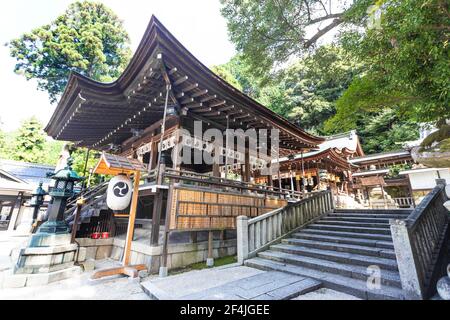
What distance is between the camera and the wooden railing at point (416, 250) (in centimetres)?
337

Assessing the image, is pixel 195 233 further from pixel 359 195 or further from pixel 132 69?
pixel 359 195

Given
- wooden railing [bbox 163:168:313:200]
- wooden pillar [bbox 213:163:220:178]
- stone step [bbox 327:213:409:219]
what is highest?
wooden pillar [bbox 213:163:220:178]

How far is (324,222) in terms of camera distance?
24.8 ft

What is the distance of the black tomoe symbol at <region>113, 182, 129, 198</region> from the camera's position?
5.20 meters

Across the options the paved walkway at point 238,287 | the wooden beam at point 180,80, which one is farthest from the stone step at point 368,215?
the wooden beam at point 180,80

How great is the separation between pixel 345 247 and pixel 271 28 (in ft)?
25.6

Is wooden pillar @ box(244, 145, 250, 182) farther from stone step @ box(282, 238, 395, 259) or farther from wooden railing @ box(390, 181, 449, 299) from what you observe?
wooden railing @ box(390, 181, 449, 299)

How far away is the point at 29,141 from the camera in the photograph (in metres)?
22.8

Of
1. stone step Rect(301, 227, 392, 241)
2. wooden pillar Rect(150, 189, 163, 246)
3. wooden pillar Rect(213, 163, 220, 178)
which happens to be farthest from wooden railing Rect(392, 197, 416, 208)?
wooden pillar Rect(150, 189, 163, 246)

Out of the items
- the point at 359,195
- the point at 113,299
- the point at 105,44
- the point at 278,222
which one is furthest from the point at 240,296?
the point at 105,44

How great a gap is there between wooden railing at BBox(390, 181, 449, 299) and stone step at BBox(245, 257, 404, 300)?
261mm

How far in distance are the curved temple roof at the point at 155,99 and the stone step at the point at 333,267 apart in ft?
15.6

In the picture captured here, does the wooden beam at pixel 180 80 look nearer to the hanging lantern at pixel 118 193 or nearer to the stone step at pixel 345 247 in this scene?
the hanging lantern at pixel 118 193

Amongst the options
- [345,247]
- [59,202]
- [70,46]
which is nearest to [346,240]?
[345,247]
